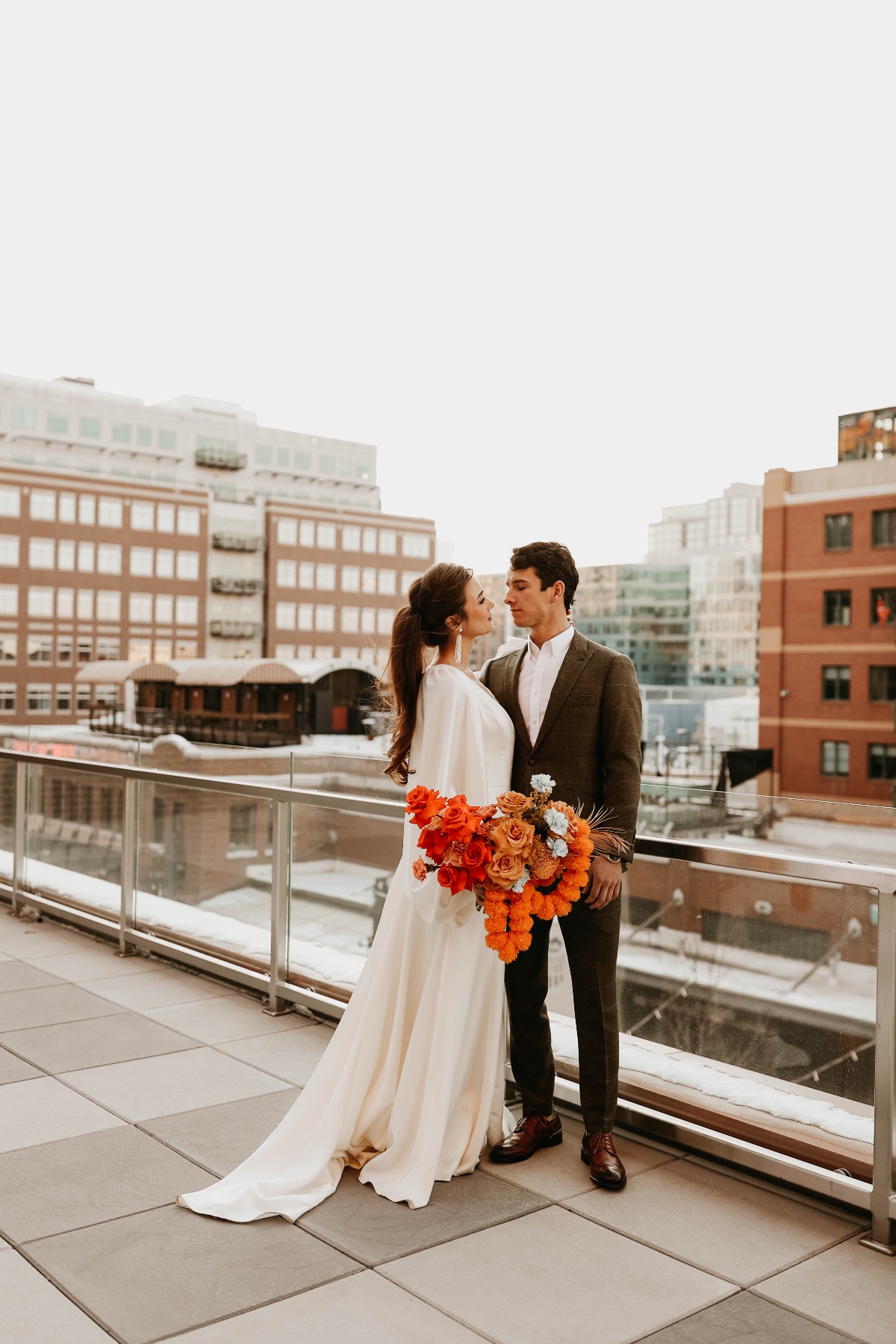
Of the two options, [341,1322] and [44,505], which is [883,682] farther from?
[44,505]

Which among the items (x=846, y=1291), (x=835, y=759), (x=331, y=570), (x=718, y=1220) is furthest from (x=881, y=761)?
(x=846, y=1291)

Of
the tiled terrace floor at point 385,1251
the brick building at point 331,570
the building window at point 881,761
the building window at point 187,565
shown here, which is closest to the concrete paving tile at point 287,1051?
the tiled terrace floor at point 385,1251

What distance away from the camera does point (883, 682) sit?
46.8 meters

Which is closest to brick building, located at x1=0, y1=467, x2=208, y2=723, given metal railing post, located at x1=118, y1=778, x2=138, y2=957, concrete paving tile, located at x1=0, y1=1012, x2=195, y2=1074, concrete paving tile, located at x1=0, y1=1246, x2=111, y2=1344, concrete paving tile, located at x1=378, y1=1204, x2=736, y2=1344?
metal railing post, located at x1=118, y1=778, x2=138, y2=957

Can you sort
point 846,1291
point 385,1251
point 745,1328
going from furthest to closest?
point 385,1251, point 846,1291, point 745,1328

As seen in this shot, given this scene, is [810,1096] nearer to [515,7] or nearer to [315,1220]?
[315,1220]

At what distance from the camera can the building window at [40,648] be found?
69.6 metres

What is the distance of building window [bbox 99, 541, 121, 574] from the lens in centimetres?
7062

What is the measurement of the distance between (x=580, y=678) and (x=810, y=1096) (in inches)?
55.1

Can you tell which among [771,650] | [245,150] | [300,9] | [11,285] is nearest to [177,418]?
[771,650]

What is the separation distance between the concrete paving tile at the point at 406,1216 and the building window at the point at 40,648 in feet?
234

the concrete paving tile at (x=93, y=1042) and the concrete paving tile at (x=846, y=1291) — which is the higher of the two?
the concrete paving tile at (x=846, y=1291)

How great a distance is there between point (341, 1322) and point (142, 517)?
74.4 m

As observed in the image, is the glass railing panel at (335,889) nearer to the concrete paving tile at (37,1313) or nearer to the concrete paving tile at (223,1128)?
the concrete paving tile at (223,1128)
